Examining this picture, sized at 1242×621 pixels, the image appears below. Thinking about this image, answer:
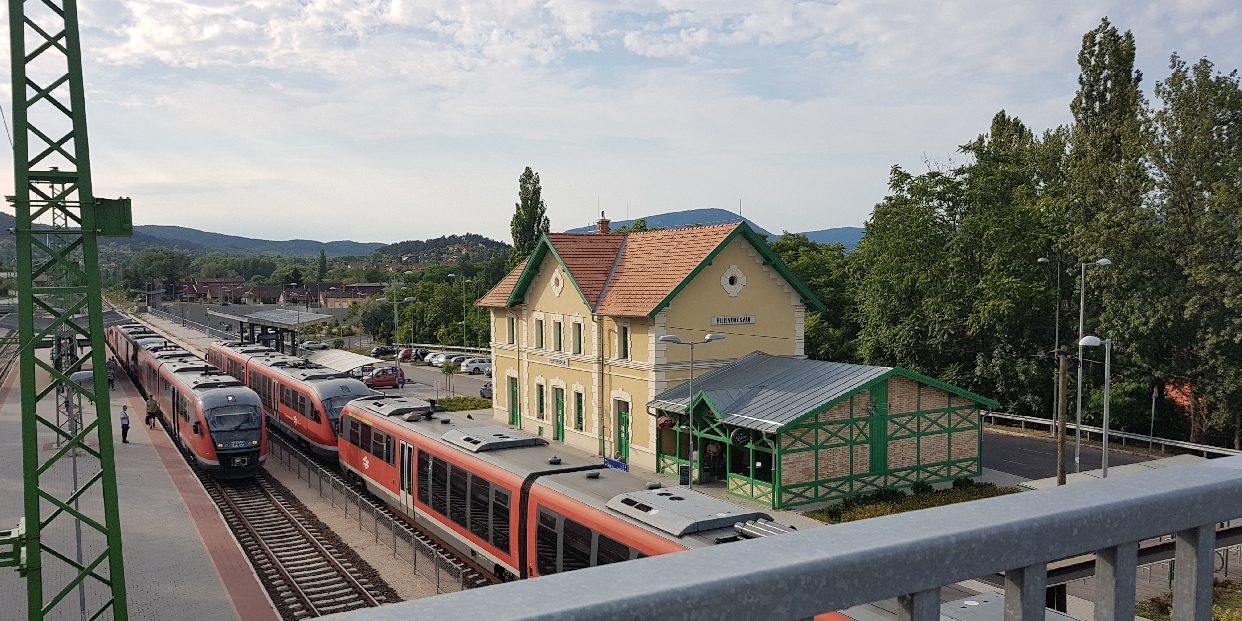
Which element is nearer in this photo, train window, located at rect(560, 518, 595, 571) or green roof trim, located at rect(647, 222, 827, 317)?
train window, located at rect(560, 518, 595, 571)

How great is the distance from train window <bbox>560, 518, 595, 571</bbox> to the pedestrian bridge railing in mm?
11664

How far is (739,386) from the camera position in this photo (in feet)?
90.8

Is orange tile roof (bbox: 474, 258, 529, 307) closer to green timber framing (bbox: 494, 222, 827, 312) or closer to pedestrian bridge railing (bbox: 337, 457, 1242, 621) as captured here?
green timber framing (bbox: 494, 222, 827, 312)

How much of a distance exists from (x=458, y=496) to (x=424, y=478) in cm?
212

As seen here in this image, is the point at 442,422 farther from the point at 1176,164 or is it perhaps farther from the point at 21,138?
the point at 1176,164

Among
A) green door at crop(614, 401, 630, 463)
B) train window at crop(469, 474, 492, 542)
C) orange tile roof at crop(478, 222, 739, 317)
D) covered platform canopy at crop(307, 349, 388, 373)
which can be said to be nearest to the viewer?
train window at crop(469, 474, 492, 542)

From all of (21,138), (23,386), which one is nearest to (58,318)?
(23,386)

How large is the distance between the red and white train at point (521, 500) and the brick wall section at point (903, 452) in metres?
11.8

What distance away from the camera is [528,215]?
68.6m

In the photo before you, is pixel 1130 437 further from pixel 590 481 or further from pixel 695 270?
pixel 590 481

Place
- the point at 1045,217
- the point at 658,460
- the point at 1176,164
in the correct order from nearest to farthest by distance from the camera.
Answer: the point at 658,460, the point at 1176,164, the point at 1045,217

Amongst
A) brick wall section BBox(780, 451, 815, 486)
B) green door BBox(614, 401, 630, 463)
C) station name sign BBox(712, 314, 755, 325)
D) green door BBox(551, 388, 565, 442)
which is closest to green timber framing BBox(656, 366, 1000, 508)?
brick wall section BBox(780, 451, 815, 486)

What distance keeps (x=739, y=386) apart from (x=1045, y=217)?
19.8m

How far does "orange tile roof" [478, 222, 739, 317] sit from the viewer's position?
29562 mm
